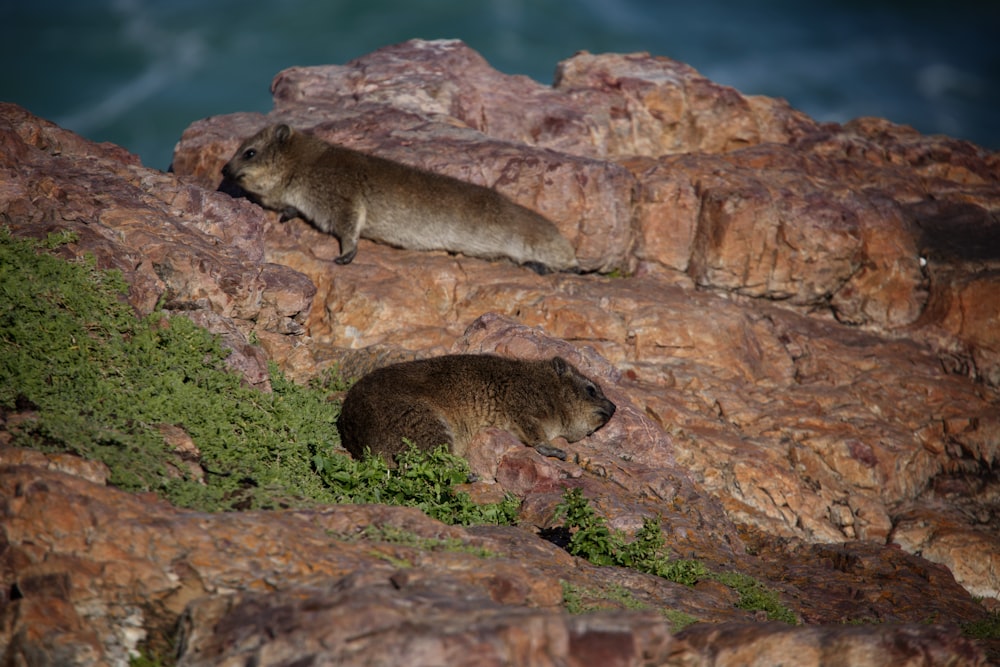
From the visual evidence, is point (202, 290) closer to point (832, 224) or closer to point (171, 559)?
point (171, 559)

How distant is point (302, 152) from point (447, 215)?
2841 millimetres

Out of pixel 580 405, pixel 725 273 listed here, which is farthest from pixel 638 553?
pixel 725 273

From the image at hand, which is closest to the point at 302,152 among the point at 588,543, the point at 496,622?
the point at 588,543

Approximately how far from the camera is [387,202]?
50.5 feet

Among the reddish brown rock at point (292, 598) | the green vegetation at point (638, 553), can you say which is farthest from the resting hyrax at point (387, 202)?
the reddish brown rock at point (292, 598)

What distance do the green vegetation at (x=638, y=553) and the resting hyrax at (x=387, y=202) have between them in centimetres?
737

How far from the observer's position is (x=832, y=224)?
1709 centimetres

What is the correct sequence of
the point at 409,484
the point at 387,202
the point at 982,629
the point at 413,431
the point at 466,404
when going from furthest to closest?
the point at 387,202, the point at 466,404, the point at 413,431, the point at 982,629, the point at 409,484

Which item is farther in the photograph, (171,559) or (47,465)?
(47,465)

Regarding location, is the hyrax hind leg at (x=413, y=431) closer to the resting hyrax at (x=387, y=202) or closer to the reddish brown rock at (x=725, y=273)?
the reddish brown rock at (x=725, y=273)

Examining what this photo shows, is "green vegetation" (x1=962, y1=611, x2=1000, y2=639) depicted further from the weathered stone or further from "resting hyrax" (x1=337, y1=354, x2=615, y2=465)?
the weathered stone

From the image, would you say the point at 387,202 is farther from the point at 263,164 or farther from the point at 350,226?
the point at 263,164

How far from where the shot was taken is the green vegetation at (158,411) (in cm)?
772

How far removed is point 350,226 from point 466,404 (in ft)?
17.5
